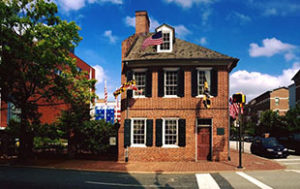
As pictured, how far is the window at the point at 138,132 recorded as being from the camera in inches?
636

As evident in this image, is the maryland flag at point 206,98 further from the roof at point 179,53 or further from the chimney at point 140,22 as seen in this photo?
the chimney at point 140,22

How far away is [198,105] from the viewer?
15914mm

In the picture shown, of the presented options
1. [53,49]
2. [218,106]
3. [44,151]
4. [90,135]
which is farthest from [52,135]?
[218,106]

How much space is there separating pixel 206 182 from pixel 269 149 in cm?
1103

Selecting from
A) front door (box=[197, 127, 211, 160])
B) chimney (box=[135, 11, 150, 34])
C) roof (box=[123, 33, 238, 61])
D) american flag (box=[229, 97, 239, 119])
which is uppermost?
chimney (box=[135, 11, 150, 34])

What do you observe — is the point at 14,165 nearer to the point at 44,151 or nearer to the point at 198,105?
the point at 44,151

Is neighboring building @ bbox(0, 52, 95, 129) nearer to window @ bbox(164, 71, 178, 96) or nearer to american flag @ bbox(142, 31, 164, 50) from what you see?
american flag @ bbox(142, 31, 164, 50)

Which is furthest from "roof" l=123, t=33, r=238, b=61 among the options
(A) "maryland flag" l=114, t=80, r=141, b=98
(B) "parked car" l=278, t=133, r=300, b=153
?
(B) "parked car" l=278, t=133, r=300, b=153

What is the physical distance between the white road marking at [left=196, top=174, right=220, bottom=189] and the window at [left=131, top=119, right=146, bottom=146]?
18.7 feet

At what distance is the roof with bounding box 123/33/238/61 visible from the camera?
16.3 m

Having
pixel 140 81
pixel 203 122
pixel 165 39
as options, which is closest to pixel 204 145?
pixel 203 122

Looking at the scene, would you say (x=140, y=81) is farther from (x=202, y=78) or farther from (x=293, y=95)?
(x=293, y=95)

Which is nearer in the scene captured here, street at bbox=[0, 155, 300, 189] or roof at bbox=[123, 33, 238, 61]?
street at bbox=[0, 155, 300, 189]

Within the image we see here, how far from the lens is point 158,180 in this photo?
33.9 ft
